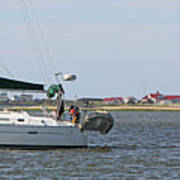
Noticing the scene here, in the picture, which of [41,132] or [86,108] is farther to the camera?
[86,108]

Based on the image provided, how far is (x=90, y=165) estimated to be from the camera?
3070cm

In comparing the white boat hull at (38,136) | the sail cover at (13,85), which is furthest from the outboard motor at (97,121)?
the sail cover at (13,85)

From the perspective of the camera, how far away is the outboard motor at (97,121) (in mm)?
36250

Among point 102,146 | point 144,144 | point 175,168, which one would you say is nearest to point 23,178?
point 175,168

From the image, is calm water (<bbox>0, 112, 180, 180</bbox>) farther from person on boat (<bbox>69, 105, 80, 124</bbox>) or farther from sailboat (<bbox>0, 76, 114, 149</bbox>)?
person on boat (<bbox>69, 105, 80, 124</bbox>)

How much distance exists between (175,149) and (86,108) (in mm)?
6088

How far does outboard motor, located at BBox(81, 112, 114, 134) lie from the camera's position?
36250 millimetres

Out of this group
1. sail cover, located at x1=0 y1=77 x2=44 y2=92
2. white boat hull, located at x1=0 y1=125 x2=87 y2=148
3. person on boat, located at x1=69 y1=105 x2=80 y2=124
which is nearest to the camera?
white boat hull, located at x1=0 y1=125 x2=87 y2=148

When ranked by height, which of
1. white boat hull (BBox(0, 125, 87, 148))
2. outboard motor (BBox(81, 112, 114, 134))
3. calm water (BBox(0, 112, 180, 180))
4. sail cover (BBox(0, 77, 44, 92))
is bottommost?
calm water (BBox(0, 112, 180, 180))

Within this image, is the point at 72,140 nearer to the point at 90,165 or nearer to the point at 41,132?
the point at 41,132

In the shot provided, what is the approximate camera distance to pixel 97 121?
36781 mm

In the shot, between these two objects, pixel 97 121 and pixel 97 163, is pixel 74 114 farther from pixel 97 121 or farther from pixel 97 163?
pixel 97 163

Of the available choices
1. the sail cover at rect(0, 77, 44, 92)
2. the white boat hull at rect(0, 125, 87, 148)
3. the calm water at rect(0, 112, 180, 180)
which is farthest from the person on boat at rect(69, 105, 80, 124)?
the sail cover at rect(0, 77, 44, 92)

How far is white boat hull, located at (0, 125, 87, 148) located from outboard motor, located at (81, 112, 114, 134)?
3.44ft
